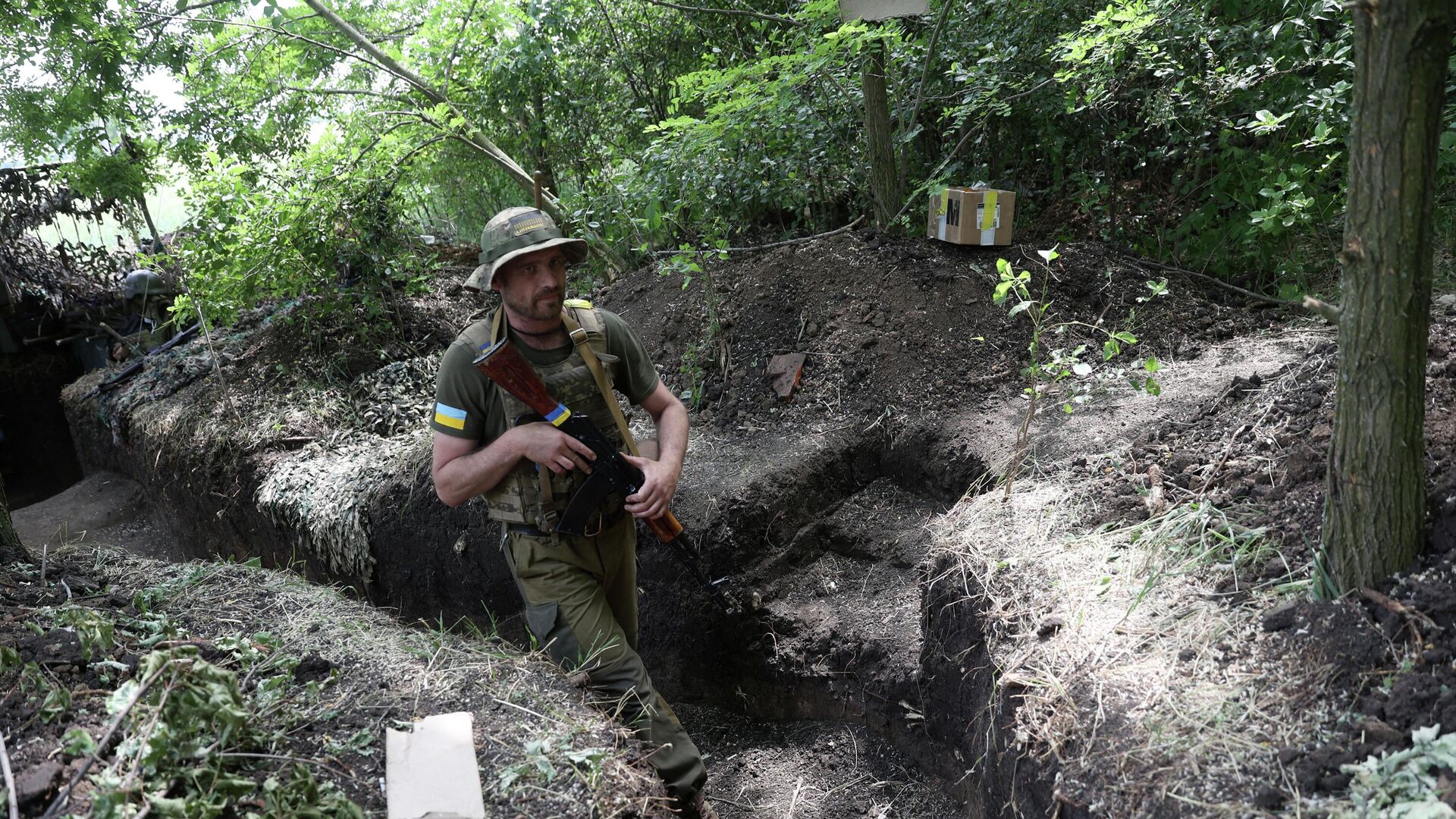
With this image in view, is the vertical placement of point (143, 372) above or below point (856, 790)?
above

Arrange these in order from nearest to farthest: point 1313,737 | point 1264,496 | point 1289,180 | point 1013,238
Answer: point 1313,737 < point 1264,496 < point 1289,180 < point 1013,238

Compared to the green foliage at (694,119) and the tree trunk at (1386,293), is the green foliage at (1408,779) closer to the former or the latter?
the tree trunk at (1386,293)

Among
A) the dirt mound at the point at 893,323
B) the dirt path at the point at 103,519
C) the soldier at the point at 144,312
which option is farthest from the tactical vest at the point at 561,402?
the soldier at the point at 144,312

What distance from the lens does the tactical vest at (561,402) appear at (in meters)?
3.17

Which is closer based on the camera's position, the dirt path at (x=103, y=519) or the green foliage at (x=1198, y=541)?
the green foliage at (x=1198, y=541)

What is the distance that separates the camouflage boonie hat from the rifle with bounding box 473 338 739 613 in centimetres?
27

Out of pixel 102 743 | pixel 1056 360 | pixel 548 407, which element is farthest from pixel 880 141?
pixel 102 743

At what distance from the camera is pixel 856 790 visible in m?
3.49

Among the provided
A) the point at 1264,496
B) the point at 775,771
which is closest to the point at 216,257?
the point at 775,771

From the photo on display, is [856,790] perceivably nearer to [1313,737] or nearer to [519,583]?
[519,583]

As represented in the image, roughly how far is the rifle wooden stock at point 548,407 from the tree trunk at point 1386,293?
2097 millimetres

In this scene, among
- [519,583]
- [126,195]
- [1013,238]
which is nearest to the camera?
[519,583]

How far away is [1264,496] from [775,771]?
217cm

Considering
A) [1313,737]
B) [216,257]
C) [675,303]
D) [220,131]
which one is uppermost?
[220,131]
